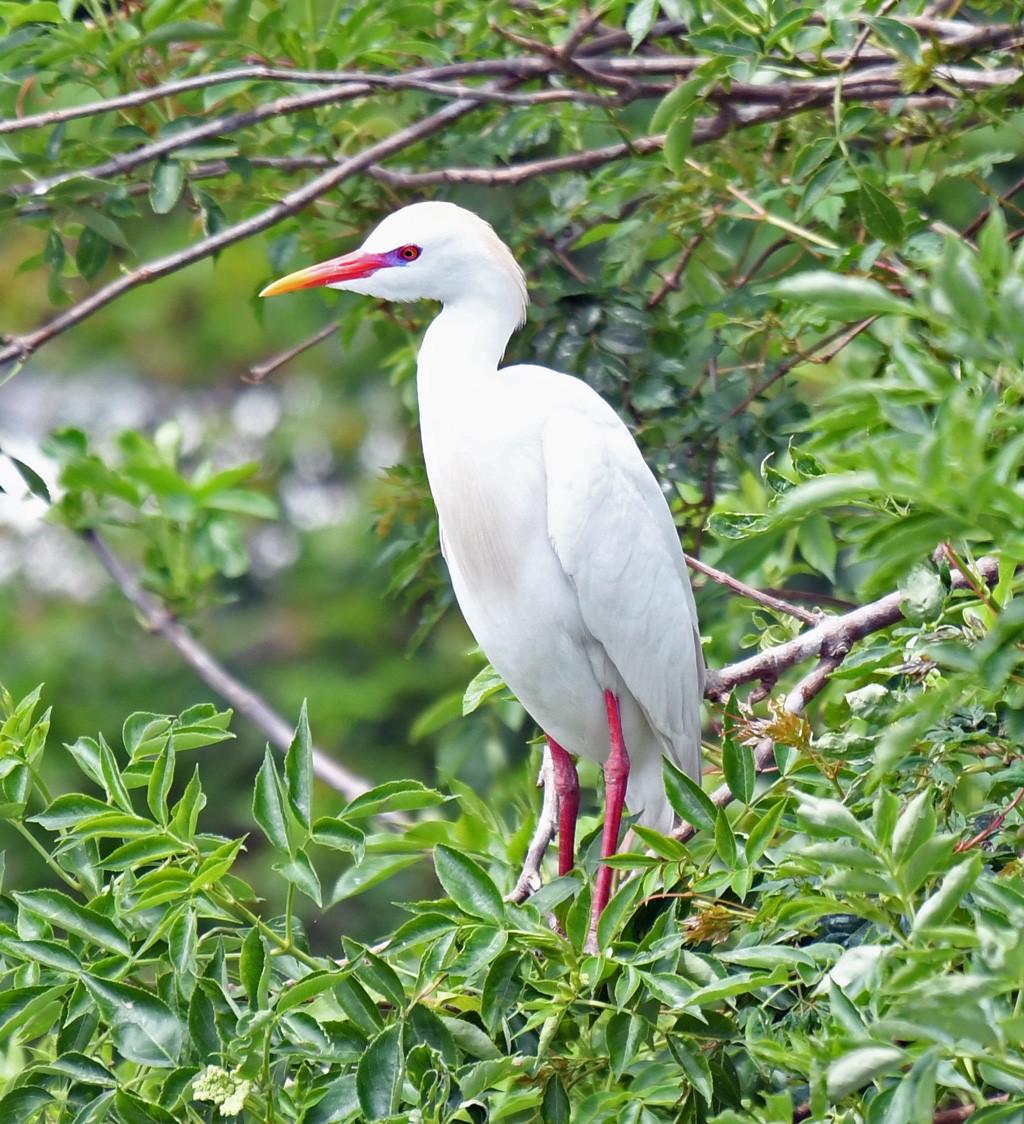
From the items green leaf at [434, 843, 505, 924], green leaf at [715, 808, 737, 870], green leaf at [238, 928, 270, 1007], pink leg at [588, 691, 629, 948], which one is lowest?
pink leg at [588, 691, 629, 948]

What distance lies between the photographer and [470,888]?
1.42 meters

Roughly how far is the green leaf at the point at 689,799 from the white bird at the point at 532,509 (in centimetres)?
82

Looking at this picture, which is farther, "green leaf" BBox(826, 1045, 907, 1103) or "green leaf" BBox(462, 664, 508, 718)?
"green leaf" BBox(462, 664, 508, 718)

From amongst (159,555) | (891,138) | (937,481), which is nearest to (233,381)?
(159,555)

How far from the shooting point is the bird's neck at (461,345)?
7.66 ft

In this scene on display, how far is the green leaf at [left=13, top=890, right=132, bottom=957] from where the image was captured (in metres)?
1.46

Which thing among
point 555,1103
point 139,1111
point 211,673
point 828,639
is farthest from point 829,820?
point 211,673

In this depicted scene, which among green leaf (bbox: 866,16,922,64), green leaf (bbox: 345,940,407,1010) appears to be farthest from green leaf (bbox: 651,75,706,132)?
green leaf (bbox: 345,940,407,1010)

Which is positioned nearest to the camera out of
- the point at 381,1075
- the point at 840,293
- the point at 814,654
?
the point at 840,293

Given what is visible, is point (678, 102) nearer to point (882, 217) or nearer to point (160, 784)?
point (882, 217)

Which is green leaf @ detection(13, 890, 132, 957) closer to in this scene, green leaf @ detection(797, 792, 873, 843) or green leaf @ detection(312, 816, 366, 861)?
green leaf @ detection(312, 816, 366, 861)

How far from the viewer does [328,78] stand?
2121mm

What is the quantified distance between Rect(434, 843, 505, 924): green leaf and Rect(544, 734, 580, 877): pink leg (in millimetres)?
780

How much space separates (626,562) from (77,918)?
1.13 metres
